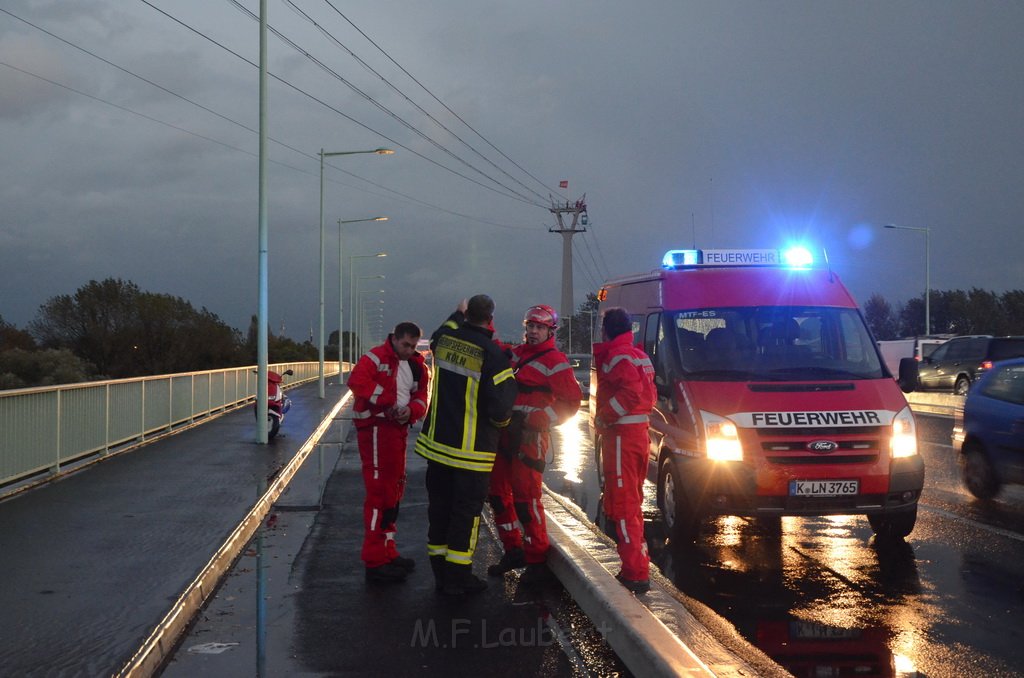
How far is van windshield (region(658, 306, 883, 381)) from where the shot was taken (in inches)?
369

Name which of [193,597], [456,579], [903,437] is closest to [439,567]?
[456,579]

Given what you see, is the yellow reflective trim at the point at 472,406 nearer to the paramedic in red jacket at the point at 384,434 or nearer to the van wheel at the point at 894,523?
the paramedic in red jacket at the point at 384,434

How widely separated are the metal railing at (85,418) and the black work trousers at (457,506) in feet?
19.9

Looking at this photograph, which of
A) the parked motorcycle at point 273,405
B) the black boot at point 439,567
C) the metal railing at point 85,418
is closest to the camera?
the black boot at point 439,567

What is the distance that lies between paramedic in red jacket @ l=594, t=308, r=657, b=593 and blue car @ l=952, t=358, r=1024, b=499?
5308 mm

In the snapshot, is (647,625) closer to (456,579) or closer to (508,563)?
(456,579)

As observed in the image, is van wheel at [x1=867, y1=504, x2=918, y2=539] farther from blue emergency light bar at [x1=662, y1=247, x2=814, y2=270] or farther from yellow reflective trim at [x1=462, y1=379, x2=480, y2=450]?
yellow reflective trim at [x1=462, y1=379, x2=480, y2=450]

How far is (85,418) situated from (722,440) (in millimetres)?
9186

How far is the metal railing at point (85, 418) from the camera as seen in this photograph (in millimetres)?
11406

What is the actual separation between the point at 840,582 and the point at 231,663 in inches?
167

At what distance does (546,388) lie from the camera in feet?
24.6

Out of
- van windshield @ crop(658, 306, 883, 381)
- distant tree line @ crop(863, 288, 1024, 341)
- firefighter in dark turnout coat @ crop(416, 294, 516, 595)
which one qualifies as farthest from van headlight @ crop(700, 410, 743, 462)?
distant tree line @ crop(863, 288, 1024, 341)

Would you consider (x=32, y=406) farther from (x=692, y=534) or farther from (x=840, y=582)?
(x=840, y=582)

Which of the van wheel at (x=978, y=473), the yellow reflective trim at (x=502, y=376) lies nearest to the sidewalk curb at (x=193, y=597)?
the yellow reflective trim at (x=502, y=376)
